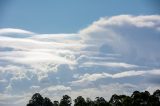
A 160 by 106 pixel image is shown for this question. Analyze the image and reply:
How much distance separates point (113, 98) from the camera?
614 feet

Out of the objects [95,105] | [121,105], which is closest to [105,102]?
[95,105]

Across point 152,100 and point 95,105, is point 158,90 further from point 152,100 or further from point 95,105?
point 95,105

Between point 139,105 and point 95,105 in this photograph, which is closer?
point 139,105

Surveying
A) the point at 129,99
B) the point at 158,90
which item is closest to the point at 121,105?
the point at 129,99

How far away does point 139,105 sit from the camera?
17438cm

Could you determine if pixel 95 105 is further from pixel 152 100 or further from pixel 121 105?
pixel 152 100

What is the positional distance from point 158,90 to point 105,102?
2856 cm

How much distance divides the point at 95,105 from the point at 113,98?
41.5 feet

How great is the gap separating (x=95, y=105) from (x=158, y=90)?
109 ft

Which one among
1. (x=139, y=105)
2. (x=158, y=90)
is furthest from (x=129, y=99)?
(x=158, y=90)

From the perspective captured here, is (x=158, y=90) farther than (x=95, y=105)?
No

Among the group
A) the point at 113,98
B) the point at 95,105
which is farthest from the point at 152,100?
the point at 95,105

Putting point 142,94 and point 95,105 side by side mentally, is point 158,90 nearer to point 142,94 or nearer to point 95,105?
point 142,94

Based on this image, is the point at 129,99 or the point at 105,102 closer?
the point at 129,99
